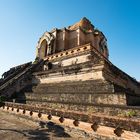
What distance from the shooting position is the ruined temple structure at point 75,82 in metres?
7.48

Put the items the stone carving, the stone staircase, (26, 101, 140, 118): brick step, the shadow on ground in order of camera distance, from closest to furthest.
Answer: the shadow on ground < (26, 101, 140, 118): brick step < the stone staircase < the stone carving

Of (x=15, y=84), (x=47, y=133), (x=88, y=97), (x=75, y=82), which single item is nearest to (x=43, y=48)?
(x=15, y=84)

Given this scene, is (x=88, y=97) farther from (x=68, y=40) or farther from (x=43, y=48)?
(x=43, y=48)

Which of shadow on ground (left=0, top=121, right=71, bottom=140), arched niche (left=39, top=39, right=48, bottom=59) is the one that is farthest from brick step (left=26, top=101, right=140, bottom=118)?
arched niche (left=39, top=39, right=48, bottom=59)

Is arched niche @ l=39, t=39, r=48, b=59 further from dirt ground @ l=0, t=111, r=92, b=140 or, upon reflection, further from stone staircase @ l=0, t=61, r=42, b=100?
dirt ground @ l=0, t=111, r=92, b=140

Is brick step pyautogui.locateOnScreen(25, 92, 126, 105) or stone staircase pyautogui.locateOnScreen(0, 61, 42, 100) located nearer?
brick step pyautogui.locateOnScreen(25, 92, 126, 105)

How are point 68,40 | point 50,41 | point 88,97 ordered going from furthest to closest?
point 68,40 → point 50,41 → point 88,97

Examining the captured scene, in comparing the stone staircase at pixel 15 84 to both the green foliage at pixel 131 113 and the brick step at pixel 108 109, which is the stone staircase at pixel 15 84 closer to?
the brick step at pixel 108 109

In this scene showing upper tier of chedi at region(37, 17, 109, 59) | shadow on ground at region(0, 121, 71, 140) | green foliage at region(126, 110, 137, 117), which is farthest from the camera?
upper tier of chedi at region(37, 17, 109, 59)

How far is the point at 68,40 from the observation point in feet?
75.4

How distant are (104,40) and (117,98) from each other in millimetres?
20173

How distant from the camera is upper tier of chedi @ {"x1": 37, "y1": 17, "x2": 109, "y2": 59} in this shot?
22078 mm

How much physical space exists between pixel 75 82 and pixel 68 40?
13501 millimetres

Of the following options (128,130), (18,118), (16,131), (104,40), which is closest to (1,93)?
(18,118)
